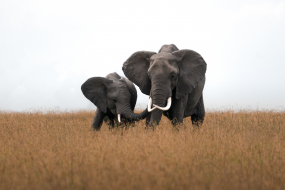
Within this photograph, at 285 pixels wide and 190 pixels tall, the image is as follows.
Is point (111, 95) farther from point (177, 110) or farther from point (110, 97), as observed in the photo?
point (177, 110)

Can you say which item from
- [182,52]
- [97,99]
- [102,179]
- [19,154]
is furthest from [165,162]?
[97,99]

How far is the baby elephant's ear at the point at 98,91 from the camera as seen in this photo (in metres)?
8.50

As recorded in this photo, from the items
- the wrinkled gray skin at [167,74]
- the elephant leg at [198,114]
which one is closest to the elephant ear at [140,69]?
the wrinkled gray skin at [167,74]

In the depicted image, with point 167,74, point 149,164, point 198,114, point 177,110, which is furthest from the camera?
point 198,114

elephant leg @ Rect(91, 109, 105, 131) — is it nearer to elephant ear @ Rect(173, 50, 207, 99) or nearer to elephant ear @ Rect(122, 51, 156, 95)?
elephant ear @ Rect(122, 51, 156, 95)

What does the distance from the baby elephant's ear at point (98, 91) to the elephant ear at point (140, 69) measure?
1.03 meters

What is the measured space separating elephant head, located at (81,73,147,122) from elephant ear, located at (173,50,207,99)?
145 centimetres

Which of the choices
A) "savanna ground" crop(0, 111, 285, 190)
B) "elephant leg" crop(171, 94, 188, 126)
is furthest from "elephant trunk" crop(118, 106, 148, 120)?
"savanna ground" crop(0, 111, 285, 190)

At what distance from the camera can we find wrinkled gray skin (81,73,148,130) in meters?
8.20

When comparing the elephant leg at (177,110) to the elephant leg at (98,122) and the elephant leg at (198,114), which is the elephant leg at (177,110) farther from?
the elephant leg at (98,122)

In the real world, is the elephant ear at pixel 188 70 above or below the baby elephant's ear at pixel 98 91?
above

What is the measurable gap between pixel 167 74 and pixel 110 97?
2.30 metres

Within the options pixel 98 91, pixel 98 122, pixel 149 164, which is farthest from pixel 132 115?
pixel 149 164

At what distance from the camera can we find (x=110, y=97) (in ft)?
27.4
